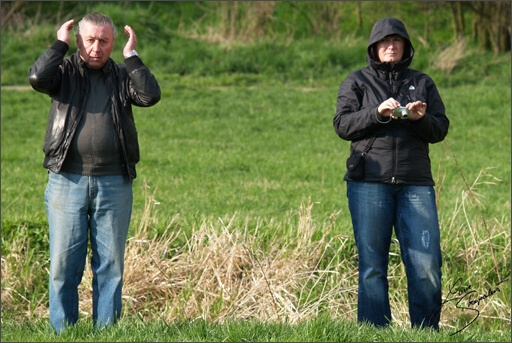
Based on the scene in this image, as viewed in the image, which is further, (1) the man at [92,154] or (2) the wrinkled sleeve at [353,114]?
(2) the wrinkled sleeve at [353,114]

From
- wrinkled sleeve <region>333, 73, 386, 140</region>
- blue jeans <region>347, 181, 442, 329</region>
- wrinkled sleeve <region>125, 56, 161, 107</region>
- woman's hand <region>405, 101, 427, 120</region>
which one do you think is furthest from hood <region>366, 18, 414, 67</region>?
wrinkled sleeve <region>125, 56, 161, 107</region>

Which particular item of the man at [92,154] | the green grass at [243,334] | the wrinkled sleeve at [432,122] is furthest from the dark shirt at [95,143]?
the wrinkled sleeve at [432,122]

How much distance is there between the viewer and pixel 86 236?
538 cm

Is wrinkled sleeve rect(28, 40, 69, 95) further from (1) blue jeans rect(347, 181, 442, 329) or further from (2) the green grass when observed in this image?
(1) blue jeans rect(347, 181, 442, 329)

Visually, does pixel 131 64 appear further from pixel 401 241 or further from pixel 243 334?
pixel 401 241

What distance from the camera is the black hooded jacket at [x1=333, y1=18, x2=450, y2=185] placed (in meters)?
5.54

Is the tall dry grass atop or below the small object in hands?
below

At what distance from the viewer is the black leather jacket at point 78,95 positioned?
5.26 m

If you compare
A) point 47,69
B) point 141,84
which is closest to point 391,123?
point 141,84

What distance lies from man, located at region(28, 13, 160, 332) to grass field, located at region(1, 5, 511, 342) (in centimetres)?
32

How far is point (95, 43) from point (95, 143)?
0.52 metres

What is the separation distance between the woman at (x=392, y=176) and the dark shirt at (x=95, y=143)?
1.25 metres

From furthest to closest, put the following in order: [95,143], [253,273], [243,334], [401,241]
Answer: [253,273], [401,241], [95,143], [243,334]

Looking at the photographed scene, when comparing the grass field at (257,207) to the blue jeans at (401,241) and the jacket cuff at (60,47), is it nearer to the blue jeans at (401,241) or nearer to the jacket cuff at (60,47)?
the blue jeans at (401,241)
